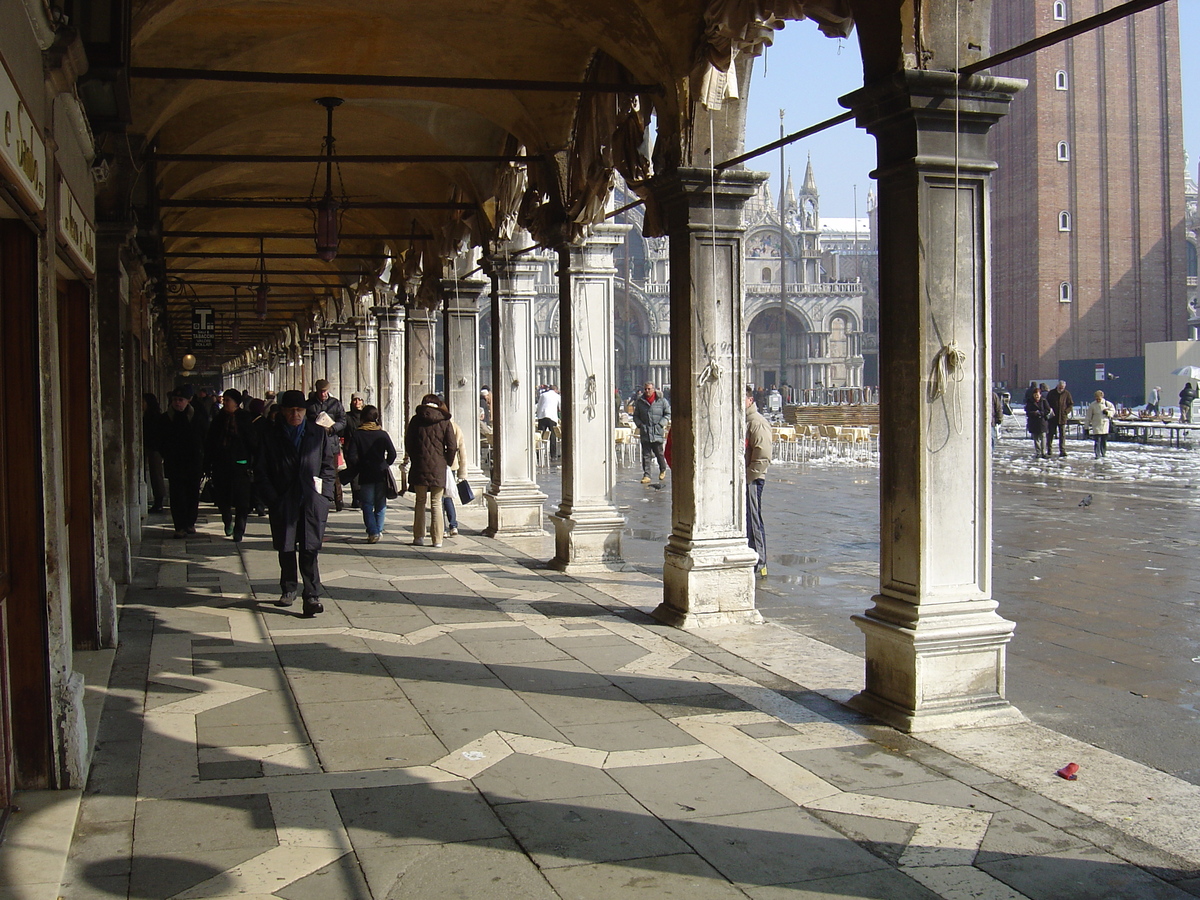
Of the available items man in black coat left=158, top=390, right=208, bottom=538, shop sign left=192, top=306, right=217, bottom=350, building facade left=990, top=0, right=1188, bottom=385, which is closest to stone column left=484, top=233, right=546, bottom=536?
man in black coat left=158, top=390, right=208, bottom=538

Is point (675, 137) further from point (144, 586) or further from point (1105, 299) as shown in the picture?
point (1105, 299)

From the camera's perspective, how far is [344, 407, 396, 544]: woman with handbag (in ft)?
38.7

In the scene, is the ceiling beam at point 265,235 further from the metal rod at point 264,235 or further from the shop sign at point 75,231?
the shop sign at point 75,231

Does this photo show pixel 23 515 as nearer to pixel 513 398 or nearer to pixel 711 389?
pixel 711 389

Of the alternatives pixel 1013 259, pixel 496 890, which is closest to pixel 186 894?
pixel 496 890

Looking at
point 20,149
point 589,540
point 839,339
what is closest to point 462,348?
point 589,540

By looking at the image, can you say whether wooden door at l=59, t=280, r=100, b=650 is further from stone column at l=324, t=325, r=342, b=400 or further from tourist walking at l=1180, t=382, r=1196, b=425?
tourist walking at l=1180, t=382, r=1196, b=425

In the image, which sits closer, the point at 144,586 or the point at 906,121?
the point at 906,121

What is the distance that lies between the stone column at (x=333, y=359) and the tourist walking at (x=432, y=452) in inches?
553

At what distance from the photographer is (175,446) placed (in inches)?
505

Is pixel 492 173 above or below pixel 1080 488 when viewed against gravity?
above

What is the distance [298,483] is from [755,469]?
3.80m

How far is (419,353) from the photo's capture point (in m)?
17.9

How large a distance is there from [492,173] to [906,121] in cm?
825
